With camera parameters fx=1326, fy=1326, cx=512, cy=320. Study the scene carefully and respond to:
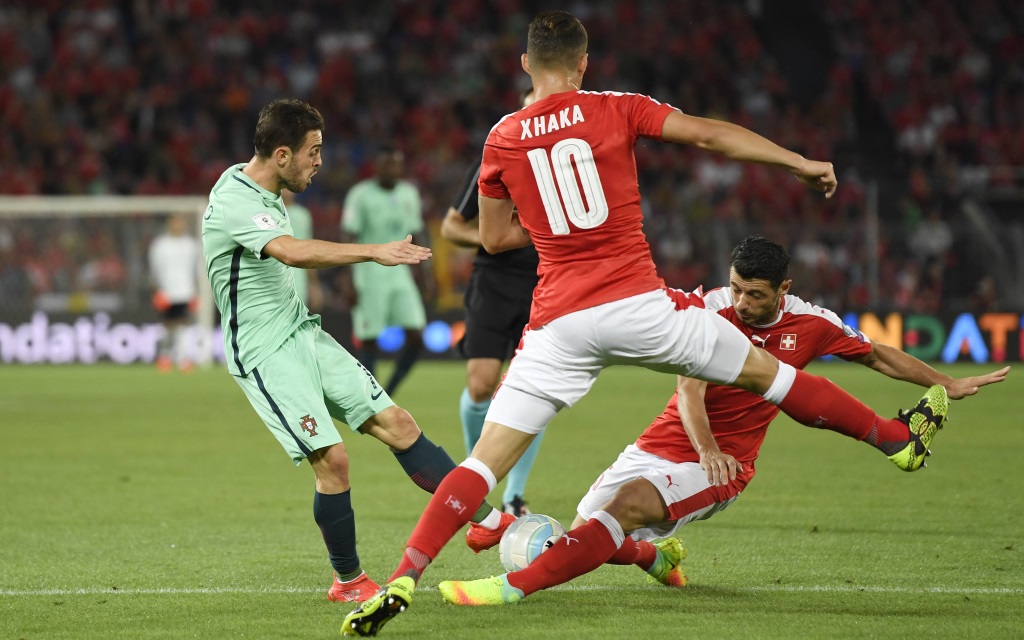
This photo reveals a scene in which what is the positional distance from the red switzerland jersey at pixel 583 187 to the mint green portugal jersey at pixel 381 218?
703cm

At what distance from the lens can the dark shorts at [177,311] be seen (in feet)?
61.1

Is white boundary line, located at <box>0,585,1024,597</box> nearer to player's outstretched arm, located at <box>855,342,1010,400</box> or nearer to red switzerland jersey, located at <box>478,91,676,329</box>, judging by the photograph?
player's outstretched arm, located at <box>855,342,1010,400</box>

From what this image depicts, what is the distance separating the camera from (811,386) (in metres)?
4.60

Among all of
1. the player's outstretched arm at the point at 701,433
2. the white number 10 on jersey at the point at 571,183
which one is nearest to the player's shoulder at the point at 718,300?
the player's outstretched arm at the point at 701,433

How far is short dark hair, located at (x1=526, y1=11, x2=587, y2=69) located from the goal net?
50.5 feet

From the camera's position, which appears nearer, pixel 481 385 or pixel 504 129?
pixel 504 129

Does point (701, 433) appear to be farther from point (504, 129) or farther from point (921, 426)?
point (504, 129)

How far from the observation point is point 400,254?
4480 mm

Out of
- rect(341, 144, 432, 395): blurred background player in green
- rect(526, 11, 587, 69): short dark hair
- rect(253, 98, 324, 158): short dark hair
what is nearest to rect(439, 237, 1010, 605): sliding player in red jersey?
rect(526, 11, 587, 69): short dark hair

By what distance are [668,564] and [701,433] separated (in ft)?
1.84

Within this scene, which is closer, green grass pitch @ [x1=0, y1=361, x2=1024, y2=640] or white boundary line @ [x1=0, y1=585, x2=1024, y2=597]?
green grass pitch @ [x1=0, y1=361, x2=1024, y2=640]

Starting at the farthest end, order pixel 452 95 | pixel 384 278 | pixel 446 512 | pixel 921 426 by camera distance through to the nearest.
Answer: pixel 452 95
pixel 384 278
pixel 921 426
pixel 446 512

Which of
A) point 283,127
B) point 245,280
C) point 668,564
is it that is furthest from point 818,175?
point 245,280

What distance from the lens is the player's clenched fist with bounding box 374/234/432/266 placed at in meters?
4.45
